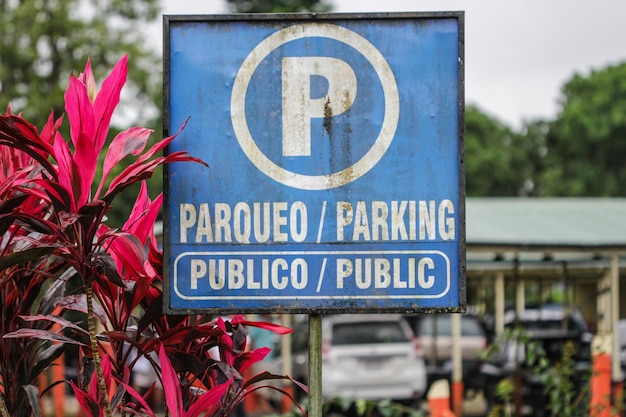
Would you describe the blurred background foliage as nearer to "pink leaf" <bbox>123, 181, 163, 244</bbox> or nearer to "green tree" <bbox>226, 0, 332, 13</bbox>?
"green tree" <bbox>226, 0, 332, 13</bbox>

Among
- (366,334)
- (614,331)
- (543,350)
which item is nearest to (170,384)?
(543,350)

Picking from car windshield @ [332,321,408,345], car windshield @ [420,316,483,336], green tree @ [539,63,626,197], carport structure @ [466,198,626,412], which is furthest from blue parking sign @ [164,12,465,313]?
green tree @ [539,63,626,197]

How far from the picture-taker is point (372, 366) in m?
14.9

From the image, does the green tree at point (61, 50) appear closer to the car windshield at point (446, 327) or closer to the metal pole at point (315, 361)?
the car windshield at point (446, 327)

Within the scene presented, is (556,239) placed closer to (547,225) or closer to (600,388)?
A: (547,225)

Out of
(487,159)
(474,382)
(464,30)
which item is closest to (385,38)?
(464,30)

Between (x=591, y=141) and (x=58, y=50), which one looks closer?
(x=58, y=50)

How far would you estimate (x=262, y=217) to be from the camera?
2.84 m

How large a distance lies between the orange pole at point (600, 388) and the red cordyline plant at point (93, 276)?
527 cm

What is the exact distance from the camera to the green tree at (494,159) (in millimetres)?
53656

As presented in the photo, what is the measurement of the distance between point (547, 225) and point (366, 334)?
3344 millimetres

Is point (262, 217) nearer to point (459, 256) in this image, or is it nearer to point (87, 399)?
point (459, 256)

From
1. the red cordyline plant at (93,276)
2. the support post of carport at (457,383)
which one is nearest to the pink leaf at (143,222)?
the red cordyline plant at (93,276)

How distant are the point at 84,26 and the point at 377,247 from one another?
21523 millimetres
